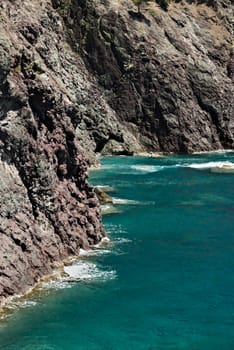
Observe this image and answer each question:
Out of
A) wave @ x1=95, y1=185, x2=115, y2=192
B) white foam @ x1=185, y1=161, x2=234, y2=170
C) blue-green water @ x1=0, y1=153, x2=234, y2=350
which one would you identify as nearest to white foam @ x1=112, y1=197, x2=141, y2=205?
blue-green water @ x1=0, y1=153, x2=234, y2=350

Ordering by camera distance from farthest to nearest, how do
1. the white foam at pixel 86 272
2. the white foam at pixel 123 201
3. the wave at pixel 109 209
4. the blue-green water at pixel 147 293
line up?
the white foam at pixel 123 201, the wave at pixel 109 209, the white foam at pixel 86 272, the blue-green water at pixel 147 293

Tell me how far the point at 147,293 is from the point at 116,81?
111616 millimetres

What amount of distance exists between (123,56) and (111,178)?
193 ft

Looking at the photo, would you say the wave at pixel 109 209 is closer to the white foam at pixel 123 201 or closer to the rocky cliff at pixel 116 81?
the white foam at pixel 123 201

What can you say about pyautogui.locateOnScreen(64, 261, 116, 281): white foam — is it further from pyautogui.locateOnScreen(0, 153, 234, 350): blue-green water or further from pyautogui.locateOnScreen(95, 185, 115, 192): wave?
→ pyautogui.locateOnScreen(95, 185, 115, 192): wave

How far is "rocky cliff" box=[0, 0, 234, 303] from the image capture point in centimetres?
5825

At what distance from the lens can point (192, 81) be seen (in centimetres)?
15788

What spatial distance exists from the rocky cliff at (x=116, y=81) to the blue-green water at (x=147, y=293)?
6.01m

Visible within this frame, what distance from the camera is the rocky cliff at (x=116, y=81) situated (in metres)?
58.2

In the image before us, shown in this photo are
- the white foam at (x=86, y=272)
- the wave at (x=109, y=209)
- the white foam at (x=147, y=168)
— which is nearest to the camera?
the white foam at (x=86, y=272)

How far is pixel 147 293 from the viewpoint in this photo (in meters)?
47.0

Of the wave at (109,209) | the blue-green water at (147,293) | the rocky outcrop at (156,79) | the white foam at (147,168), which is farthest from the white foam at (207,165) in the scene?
the wave at (109,209)

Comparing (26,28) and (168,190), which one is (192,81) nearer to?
(168,190)

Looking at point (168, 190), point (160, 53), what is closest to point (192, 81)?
point (160, 53)
